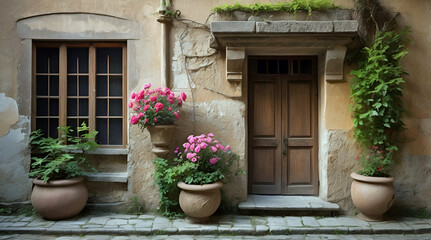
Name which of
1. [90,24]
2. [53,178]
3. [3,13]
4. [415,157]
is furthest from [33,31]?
[415,157]

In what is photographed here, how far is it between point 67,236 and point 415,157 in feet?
18.4

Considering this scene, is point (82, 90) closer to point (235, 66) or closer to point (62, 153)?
point (62, 153)

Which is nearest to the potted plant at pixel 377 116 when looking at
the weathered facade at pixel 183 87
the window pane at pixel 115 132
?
the weathered facade at pixel 183 87

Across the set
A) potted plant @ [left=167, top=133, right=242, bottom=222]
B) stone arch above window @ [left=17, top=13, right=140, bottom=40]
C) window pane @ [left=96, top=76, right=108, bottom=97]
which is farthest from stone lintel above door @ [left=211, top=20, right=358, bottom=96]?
window pane @ [left=96, top=76, right=108, bottom=97]

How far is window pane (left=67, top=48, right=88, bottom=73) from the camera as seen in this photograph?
5.49 m

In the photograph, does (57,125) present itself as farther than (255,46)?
Yes

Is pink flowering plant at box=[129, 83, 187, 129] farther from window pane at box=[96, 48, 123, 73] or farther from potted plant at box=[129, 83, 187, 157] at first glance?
window pane at box=[96, 48, 123, 73]

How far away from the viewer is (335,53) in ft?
16.4

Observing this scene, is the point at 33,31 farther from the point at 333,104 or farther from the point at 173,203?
the point at 333,104

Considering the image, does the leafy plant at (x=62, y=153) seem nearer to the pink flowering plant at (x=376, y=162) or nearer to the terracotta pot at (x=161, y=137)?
the terracotta pot at (x=161, y=137)

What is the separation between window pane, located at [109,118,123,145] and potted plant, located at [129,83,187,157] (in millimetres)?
642

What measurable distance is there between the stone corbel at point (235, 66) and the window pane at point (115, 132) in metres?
2.10

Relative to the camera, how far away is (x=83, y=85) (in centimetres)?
551

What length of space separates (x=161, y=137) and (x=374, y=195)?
11.1 feet
